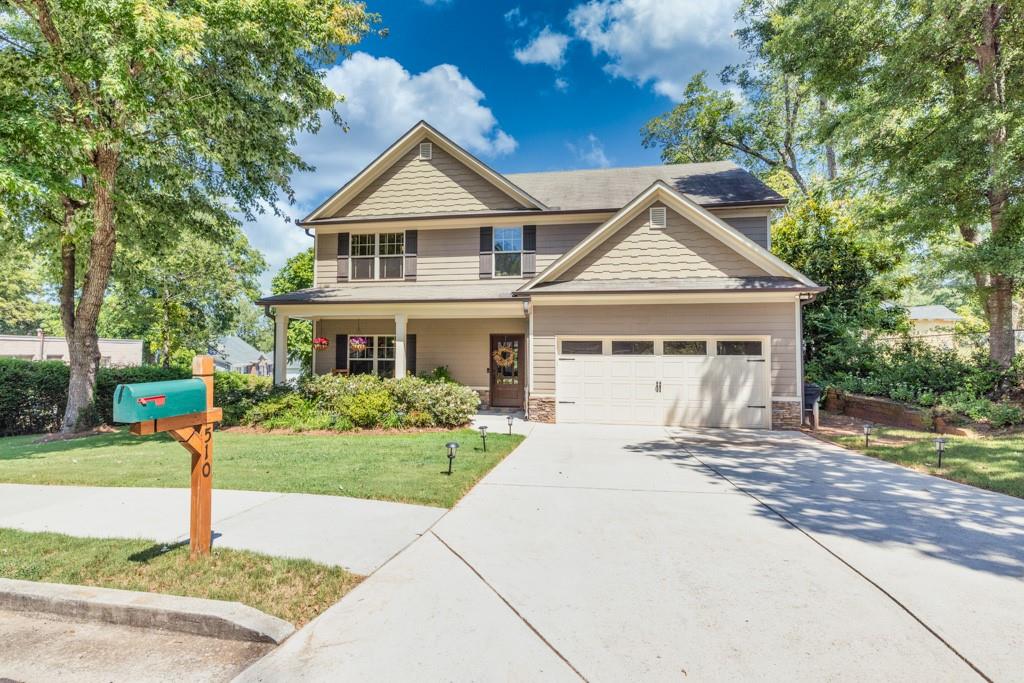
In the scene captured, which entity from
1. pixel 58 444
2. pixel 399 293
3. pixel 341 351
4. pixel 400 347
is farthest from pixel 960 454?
pixel 58 444

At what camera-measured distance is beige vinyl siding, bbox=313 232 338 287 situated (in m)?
14.9

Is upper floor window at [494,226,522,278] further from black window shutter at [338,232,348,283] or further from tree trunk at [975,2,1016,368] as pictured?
tree trunk at [975,2,1016,368]

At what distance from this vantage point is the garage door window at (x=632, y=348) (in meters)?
11.1

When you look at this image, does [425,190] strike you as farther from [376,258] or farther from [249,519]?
[249,519]

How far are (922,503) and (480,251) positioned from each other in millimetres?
11516

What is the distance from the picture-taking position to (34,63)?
28.7 ft

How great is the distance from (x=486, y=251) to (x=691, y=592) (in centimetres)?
1205

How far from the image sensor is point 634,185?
15.2m

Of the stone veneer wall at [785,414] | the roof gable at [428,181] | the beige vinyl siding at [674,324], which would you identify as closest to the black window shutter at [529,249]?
the roof gable at [428,181]

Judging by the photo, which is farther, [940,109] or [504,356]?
[504,356]

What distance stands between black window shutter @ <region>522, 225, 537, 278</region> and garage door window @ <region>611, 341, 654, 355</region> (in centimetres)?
402

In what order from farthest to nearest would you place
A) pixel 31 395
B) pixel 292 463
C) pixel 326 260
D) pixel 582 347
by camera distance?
pixel 326 260 → pixel 31 395 → pixel 582 347 → pixel 292 463

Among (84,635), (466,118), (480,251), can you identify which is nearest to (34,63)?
(480,251)

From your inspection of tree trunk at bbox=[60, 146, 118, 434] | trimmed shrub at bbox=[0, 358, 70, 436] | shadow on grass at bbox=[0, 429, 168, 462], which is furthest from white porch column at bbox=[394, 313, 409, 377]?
trimmed shrub at bbox=[0, 358, 70, 436]
